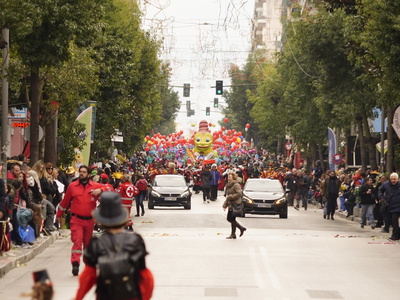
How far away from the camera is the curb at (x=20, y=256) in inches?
674

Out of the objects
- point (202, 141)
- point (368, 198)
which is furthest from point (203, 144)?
point (368, 198)

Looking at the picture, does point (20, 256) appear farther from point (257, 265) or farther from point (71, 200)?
point (257, 265)

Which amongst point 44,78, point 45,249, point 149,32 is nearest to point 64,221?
point 44,78

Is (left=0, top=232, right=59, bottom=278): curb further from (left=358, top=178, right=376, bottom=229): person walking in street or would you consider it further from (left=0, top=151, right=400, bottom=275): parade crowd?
(left=358, top=178, right=376, bottom=229): person walking in street

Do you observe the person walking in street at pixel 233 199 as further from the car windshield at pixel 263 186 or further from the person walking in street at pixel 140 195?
the person walking in street at pixel 140 195

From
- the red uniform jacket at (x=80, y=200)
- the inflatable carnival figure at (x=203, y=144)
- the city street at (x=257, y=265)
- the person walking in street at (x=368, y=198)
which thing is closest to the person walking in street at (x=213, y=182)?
the person walking in street at (x=368, y=198)

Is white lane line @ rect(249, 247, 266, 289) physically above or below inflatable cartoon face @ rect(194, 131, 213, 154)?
below

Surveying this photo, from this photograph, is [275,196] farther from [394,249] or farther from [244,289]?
[244,289]

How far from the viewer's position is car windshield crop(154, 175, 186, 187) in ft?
143

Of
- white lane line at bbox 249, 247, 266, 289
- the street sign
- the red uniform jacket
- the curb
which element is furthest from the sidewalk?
the street sign

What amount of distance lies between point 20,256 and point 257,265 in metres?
4.13

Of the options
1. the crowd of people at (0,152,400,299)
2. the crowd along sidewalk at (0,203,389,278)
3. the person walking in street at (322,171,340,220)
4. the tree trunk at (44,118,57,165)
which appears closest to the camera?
the crowd of people at (0,152,400,299)

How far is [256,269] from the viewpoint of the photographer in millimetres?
17422

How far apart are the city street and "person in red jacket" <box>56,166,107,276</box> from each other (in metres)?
0.46
